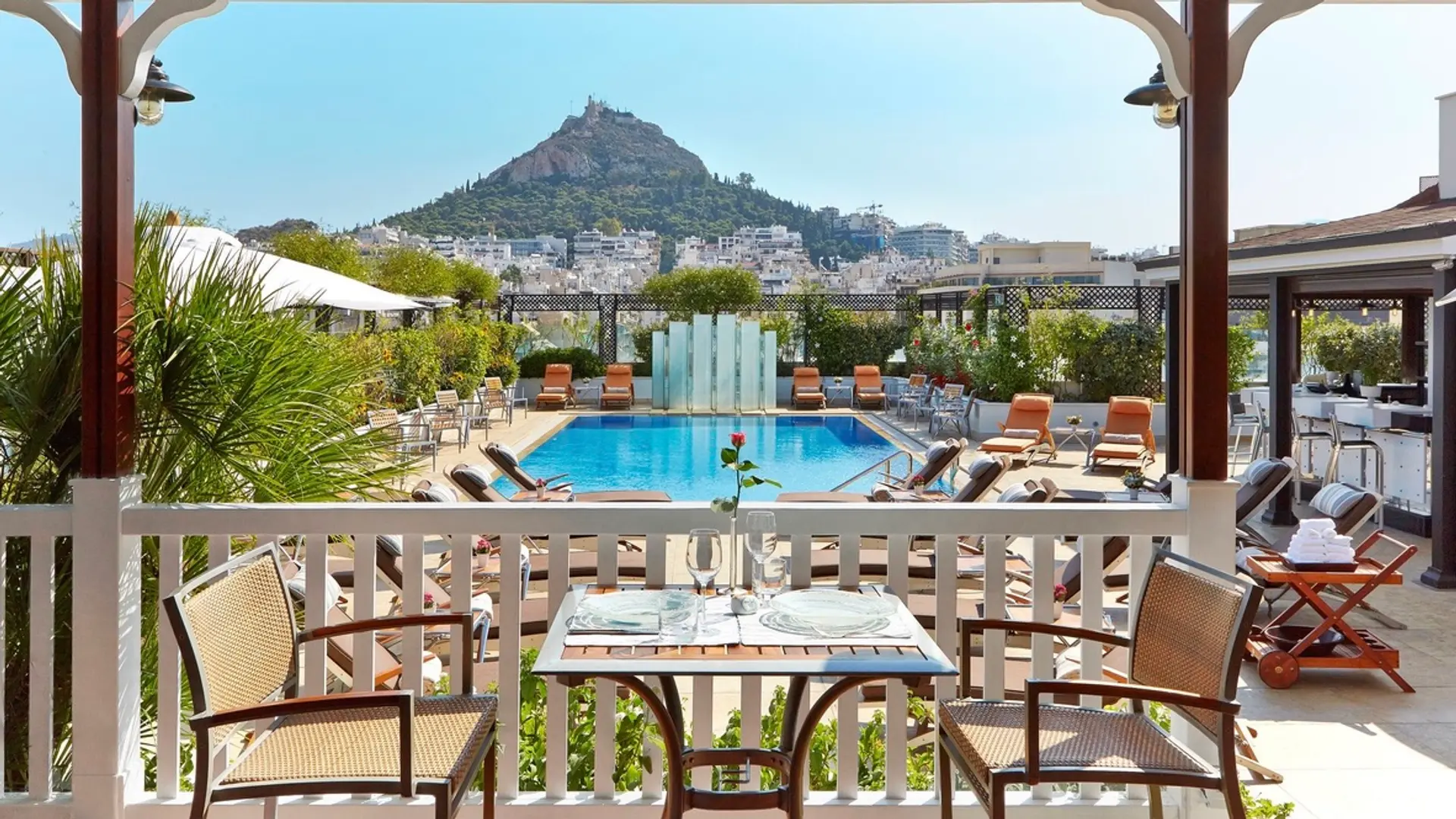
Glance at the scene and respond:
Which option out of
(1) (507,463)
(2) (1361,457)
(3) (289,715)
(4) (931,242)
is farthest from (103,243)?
(4) (931,242)

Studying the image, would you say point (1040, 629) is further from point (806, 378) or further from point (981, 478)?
point (806, 378)

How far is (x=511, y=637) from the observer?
294cm

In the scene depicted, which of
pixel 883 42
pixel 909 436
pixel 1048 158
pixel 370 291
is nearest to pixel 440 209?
pixel 883 42

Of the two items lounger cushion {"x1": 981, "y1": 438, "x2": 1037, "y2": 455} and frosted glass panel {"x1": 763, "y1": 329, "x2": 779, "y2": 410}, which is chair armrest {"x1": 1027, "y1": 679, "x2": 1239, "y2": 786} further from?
frosted glass panel {"x1": 763, "y1": 329, "x2": 779, "y2": 410}

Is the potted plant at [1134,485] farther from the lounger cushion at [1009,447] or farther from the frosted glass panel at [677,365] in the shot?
the frosted glass panel at [677,365]

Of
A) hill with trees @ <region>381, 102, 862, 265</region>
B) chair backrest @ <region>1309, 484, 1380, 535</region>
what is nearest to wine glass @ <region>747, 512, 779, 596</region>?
chair backrest @ <region>1309, 484, 1380, 535</region>

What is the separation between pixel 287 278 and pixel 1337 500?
6.81 m

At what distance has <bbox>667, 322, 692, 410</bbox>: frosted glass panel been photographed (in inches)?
857

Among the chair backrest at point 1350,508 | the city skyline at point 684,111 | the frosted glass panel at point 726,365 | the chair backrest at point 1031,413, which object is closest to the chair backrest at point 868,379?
the frosted glass panel at point 726,365

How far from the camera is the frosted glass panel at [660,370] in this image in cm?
2183

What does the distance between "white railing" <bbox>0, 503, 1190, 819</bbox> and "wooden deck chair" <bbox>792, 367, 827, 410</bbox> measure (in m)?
18.5

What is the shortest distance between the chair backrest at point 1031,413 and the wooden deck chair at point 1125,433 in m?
0.63

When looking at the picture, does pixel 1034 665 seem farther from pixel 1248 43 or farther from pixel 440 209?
pixel 440 209

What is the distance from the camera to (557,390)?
21516 mm
